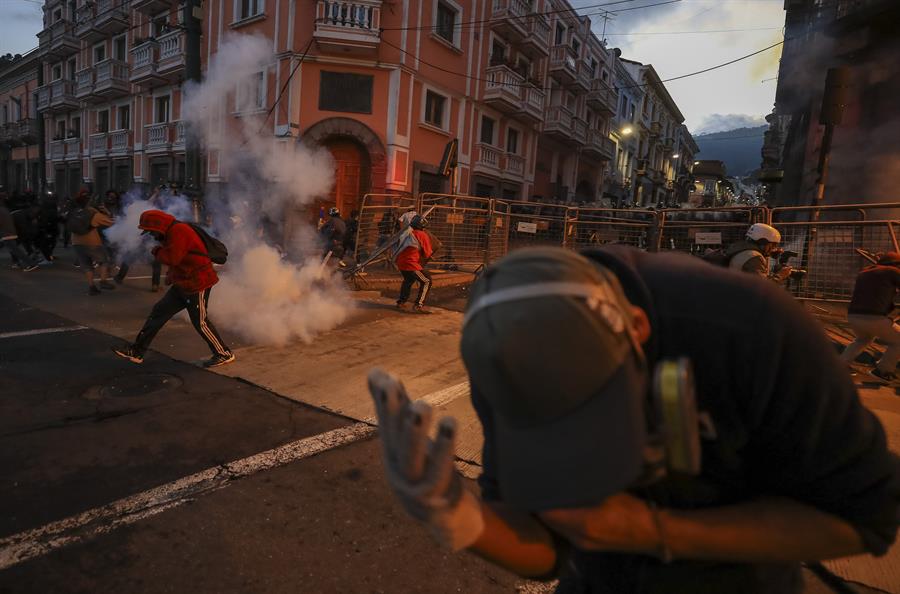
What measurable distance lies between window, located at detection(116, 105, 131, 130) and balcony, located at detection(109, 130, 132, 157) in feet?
1.73

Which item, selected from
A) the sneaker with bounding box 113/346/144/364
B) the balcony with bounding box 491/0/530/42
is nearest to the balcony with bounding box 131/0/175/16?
A: the balcony with bounding box 491/0/530/42

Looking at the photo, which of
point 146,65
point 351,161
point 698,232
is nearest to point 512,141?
point 351,161

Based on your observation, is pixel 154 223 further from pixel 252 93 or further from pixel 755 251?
pixel 252 93

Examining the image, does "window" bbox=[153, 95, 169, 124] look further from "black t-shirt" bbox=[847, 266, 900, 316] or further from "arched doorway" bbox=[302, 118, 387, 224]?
"black t-shirt" bbox=[847, 266, 900, 316]

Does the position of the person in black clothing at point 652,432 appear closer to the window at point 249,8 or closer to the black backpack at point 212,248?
the black backpack at point 212,248

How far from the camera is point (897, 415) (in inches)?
176

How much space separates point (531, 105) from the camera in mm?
22016

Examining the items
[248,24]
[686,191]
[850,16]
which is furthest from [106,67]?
[686,191]

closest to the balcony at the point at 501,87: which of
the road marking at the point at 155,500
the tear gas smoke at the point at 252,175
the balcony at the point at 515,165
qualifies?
the balcony at the point at 515,165

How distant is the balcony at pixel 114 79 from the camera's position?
75.0 feet

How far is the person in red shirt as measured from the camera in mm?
8383

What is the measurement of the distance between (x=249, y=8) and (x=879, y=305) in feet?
59.3

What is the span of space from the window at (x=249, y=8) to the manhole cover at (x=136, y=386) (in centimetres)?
1493

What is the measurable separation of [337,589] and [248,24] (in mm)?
18008
